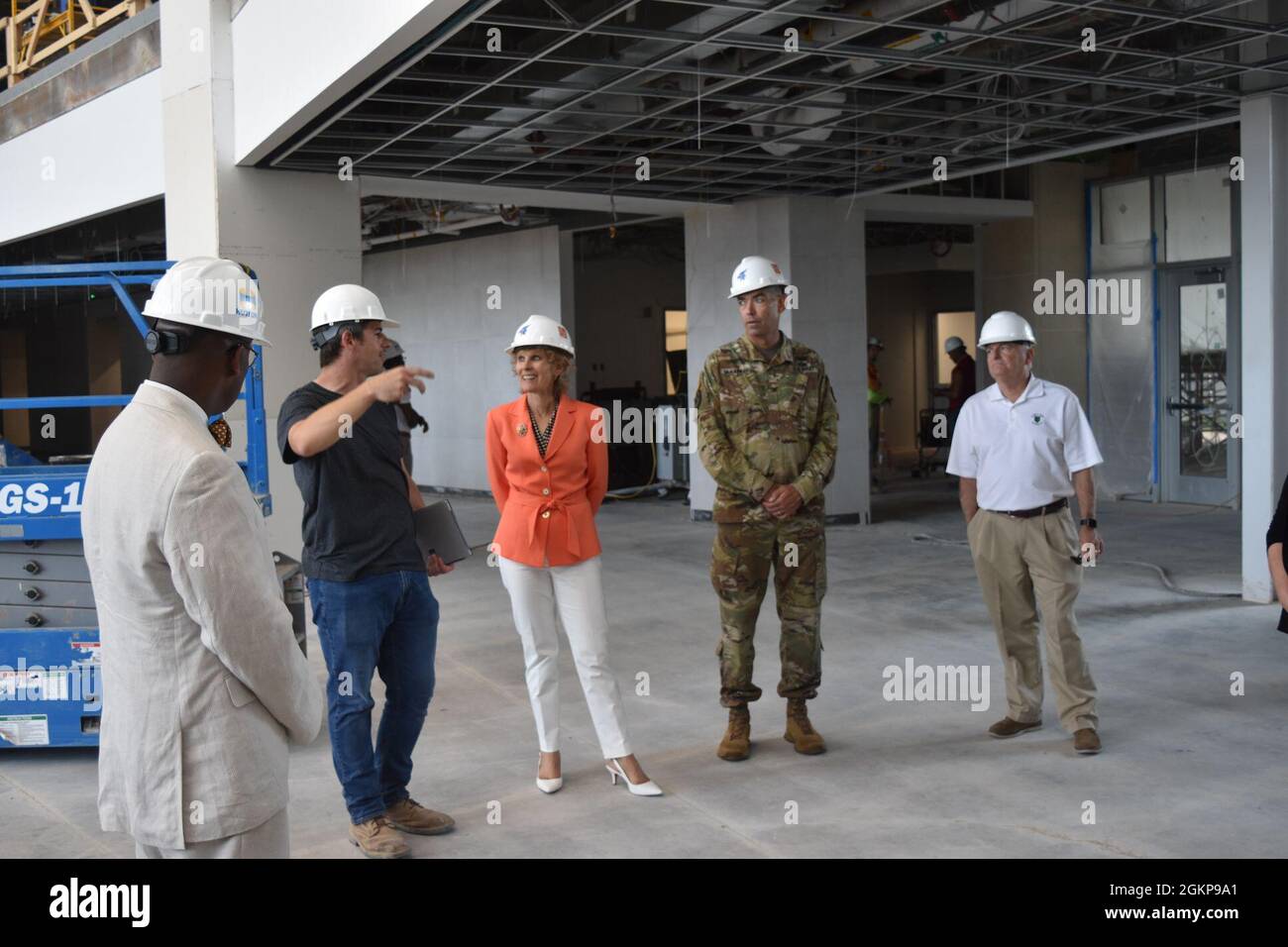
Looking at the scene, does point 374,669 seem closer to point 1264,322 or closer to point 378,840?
→ point 378,840

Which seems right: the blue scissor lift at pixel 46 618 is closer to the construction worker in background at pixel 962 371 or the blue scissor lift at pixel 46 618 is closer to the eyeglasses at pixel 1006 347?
the eyeglasses at pixel 1006 347

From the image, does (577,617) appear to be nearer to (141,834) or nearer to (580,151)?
(141,834)

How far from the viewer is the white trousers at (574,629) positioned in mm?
4539

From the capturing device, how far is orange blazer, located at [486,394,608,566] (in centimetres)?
449

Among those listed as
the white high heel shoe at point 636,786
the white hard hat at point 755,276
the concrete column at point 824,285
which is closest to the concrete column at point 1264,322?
the white hard hat at point 755,276

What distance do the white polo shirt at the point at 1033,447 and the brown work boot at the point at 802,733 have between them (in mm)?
1182

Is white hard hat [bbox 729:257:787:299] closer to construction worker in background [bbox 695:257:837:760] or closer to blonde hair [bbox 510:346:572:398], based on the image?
construction worker in background [bbox 695:257:837:760]

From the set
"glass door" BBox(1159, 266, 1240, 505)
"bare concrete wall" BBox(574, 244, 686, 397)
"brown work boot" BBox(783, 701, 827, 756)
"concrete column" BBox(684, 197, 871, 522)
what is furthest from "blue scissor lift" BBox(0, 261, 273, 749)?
"bare concrete wall" BBox(574, 244, 686, 397)

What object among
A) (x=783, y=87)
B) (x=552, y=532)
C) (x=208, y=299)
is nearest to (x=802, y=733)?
(x=552, y=532)

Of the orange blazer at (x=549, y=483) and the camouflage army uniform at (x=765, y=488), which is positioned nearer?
the orange blazer at (x=549, y=483)

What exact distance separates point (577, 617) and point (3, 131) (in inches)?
504
